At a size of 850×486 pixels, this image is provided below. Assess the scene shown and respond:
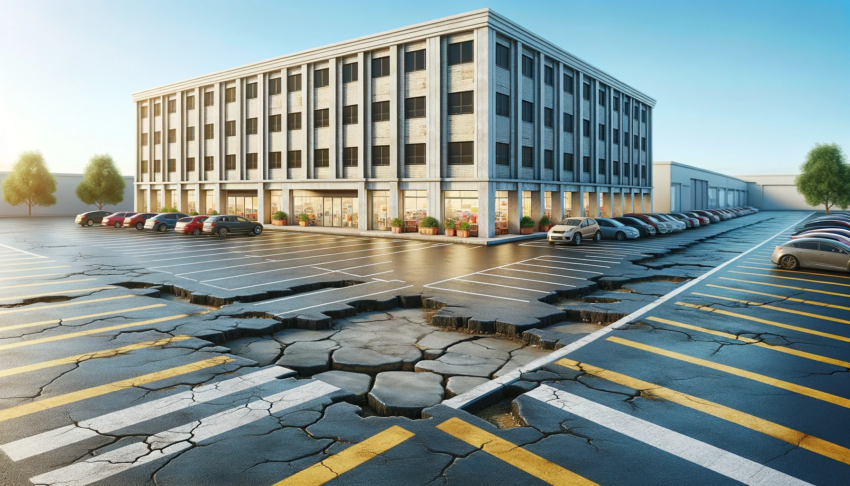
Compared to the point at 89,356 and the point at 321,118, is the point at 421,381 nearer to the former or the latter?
the point at 89,356

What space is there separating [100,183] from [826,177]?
102 metres

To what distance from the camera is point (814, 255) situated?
20406mm

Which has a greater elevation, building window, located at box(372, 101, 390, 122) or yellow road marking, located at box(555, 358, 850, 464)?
building window, located at box(372, 101, 390, 122)

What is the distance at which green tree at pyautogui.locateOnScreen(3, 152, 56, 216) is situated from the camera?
7388 cm

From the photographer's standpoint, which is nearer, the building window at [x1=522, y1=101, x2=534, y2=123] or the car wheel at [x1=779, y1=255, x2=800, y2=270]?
the car wheel at [x1=779, y1=255, x2=800, y2=270]

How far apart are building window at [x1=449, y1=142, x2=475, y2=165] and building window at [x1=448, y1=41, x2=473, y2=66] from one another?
5635 millimetres

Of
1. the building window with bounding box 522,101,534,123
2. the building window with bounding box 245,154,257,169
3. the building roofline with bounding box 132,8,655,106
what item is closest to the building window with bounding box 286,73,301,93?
the building roofline with bounding box 132,8,655,106

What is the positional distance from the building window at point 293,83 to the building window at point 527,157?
20.3 metres

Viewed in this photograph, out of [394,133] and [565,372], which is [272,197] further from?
[565,372]

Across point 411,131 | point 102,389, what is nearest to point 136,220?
point 411,131

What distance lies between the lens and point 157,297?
590 inches

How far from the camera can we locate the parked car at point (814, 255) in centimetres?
1998

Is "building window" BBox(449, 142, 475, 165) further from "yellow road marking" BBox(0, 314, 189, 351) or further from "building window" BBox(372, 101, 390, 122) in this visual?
"yellow road marking" BBox(0, 314, 189, 351)

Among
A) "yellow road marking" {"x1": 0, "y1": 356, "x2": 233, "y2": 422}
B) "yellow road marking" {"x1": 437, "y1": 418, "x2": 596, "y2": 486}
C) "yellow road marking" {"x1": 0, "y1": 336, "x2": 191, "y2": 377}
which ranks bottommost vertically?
"yellow road marking" {"x1": 437, "y1": 418, "x2": 596, "y2": 486}
